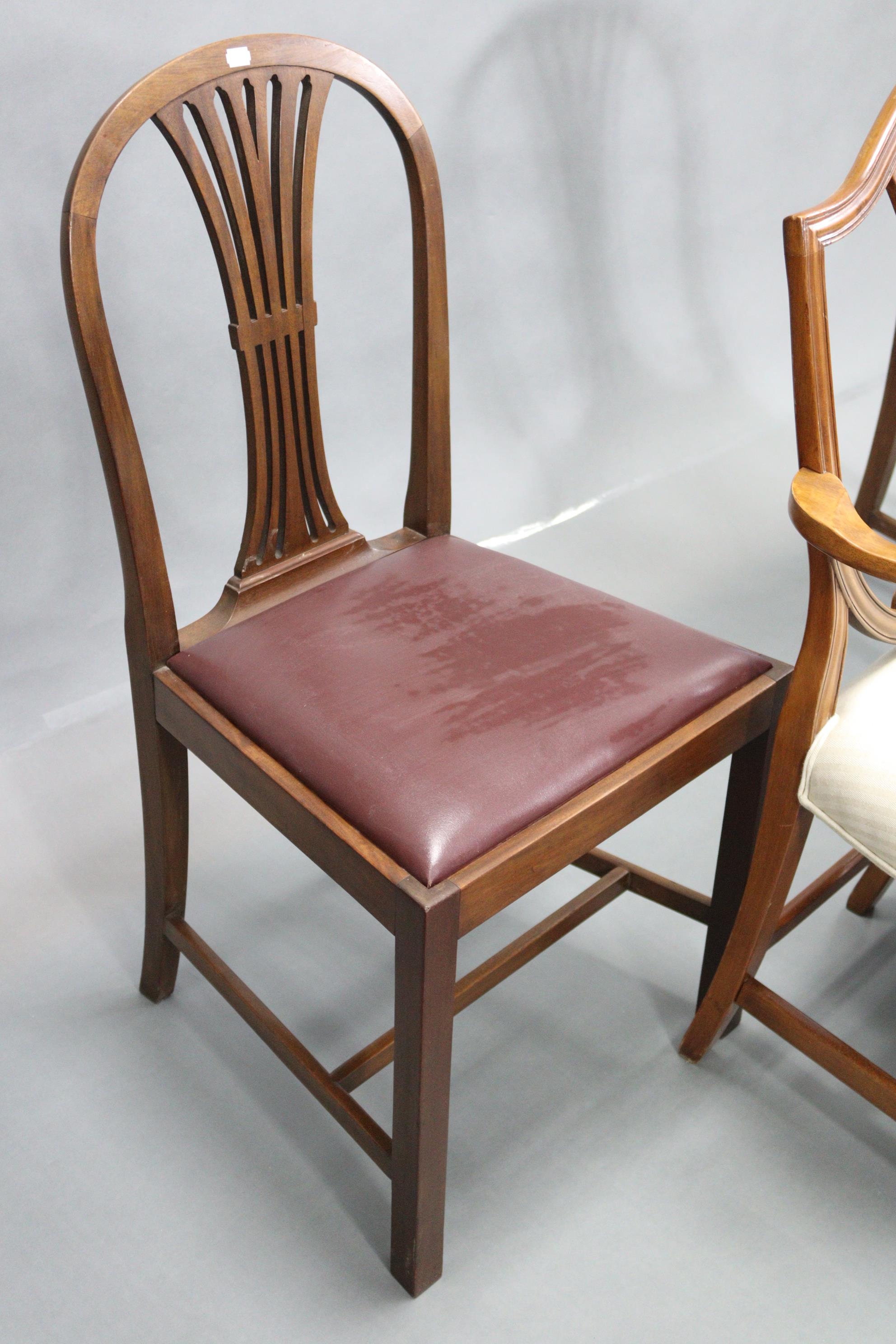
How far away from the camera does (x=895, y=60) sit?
2885 mm

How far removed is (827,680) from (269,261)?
2.24ft

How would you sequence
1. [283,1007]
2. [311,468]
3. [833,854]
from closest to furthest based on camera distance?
[311,468] < [283,1007] < [833,854]

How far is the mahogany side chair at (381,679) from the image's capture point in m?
1.01

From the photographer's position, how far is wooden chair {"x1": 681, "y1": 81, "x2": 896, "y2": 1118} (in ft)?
3.52

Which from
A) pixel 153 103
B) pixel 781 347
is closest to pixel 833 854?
pixel 153 103

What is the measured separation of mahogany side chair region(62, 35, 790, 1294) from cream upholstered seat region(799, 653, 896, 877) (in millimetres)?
79

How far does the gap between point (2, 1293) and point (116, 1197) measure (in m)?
0.14

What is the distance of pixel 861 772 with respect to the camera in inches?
43.2

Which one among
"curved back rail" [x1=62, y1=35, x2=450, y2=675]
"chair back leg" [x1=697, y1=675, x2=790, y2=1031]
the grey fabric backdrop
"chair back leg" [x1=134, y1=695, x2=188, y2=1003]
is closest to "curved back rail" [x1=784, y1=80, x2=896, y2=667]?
"chair back leg" [x1=697, y1=675, x2=790, y2=1031]

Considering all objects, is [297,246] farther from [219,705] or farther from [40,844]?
[40,844]

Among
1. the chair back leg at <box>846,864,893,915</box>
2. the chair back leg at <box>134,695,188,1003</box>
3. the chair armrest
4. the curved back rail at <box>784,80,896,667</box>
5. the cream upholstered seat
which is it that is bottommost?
the chair back leg at <box>846,864,893,915</box>

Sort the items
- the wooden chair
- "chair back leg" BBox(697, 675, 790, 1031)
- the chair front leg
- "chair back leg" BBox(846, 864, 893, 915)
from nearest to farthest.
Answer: the chair front leg < the wooden chair < "chair back leg" BBox(697, 675, 790, 1031) < "chair back leg" BBox(846, 864, 893, 915)

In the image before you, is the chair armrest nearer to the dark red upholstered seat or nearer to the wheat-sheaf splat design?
the dark red upholstered seat

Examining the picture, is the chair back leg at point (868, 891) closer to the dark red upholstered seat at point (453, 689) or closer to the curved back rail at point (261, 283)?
the dark red upholstered seat at point (453, 689)
